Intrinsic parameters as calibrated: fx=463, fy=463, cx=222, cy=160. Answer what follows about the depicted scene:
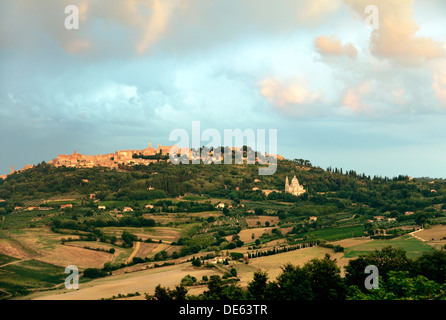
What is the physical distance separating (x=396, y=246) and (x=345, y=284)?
717 inches

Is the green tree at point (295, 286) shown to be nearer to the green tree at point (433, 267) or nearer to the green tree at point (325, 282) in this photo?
the green tree at point (325, 282)

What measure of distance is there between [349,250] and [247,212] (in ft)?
97.9

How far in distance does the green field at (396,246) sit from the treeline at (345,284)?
35.4 ft

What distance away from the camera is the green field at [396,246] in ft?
118

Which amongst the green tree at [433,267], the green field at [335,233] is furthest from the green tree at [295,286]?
the green field at [335,233]

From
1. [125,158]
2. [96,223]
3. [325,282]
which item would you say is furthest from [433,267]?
[125,158]

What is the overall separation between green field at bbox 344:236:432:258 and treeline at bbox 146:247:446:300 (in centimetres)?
1079

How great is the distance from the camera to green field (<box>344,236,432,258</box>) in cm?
3587

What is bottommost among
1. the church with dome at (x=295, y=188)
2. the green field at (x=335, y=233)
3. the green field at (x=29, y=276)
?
the green field at (x=29, y=276)

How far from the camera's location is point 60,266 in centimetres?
4131

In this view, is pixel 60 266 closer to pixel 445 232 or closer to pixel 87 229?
pixel 87 229

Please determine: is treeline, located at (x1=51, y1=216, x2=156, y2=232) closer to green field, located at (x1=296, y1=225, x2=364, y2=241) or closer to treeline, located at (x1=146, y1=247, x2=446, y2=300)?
green field, located at (x1=296, y1=225, x2=364, y2=241)

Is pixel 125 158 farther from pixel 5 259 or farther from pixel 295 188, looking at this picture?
pixel 5 259
